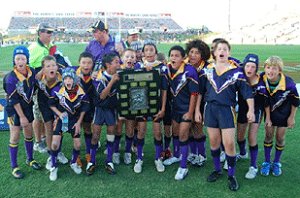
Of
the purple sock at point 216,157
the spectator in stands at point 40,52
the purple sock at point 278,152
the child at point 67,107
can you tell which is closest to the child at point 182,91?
the purple sock at point 216,157

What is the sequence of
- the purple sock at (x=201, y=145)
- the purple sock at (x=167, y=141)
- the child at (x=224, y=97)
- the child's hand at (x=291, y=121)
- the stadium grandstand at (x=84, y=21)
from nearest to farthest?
the child at (x=224, y=97) → the child's hand at (x=291, y=121) → the purple sock at (x=201, y=145) → the purple sock at (x=167, y=141) → the stadium grandstand at (x=84, y=21)

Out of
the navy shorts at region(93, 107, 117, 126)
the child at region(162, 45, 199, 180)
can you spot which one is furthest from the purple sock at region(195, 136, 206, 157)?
the navy shorts at region(93, 107, 117, 126)

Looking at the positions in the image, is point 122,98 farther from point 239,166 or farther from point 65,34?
point 65,34

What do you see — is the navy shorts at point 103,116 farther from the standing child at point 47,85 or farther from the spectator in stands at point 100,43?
the spectator in stands at point 100,43

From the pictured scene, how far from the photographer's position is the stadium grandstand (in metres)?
69.7

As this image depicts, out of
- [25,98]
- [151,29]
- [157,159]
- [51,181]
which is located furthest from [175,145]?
[151,29]

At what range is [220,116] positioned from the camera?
3775mm

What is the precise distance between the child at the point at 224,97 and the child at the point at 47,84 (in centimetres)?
192

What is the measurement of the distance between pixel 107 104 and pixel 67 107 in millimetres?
496

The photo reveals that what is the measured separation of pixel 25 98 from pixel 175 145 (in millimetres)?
2090

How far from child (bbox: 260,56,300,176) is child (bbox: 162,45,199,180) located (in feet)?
2.85

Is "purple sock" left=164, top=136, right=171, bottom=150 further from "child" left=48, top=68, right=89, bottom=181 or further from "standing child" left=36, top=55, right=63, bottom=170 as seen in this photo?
"standing child" left=36, top=55, right=63, bottom=170

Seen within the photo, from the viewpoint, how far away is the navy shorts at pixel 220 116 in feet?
12.3

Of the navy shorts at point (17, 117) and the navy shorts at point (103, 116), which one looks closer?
the navy shorts at point (17, 117)
